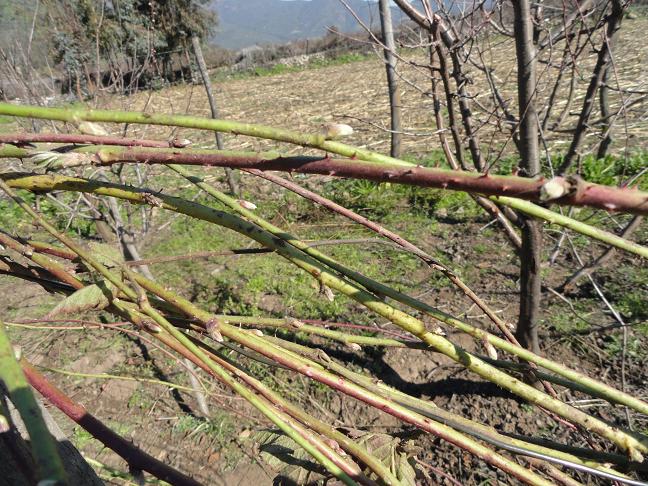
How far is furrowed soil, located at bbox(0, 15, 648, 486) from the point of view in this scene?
2365 millimetres

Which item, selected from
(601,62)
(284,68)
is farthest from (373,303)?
(284,68)

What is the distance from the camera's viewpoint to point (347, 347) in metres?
2.89

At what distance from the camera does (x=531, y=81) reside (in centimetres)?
173

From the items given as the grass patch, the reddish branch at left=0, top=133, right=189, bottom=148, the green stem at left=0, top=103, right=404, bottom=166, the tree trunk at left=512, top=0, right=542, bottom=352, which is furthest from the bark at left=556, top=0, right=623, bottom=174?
the grass patch

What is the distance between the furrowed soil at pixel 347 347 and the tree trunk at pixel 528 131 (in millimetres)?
218

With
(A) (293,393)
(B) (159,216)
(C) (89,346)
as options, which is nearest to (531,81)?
(A) (293,393)

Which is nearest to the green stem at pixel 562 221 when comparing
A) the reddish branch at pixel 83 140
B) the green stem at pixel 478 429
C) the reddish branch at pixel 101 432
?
the green stem at pixel 478 429

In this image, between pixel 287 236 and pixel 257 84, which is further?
pixel 257 84

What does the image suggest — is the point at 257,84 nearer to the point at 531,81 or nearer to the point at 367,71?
the point at 367,71

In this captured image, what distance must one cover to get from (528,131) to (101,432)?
1.79 meters

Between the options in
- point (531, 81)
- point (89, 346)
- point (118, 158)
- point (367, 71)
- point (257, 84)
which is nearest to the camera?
point (118, 158)

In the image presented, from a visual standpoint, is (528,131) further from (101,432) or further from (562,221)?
(101,432)

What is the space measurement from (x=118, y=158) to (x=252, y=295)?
10.4 ft

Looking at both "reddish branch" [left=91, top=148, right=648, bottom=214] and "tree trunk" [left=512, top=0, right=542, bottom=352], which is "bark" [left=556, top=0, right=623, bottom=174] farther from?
"reddish branch" [left=91, top=148, right=648, bottom=214]
